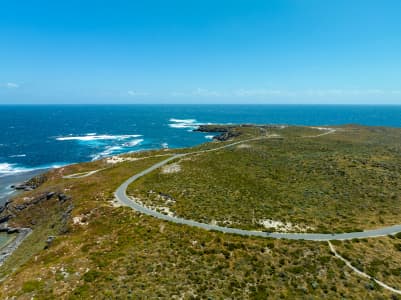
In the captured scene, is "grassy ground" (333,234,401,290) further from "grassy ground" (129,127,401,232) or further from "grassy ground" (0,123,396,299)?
"grassy ground" (129,127,401,232)

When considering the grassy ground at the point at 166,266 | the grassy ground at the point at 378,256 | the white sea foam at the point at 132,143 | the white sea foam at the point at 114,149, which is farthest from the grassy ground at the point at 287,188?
the white sea foam at the point at 132,143

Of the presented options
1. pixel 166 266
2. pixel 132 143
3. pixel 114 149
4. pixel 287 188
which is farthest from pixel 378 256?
pixel 132 143

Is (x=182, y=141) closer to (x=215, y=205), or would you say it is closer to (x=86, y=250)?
(x=215, y=205)

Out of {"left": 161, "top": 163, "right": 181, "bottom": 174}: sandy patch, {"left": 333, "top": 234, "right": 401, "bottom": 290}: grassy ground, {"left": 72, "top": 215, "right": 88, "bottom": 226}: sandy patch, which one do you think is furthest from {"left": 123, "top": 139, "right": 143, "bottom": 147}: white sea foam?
{"left": 333, "top": 234, "right": 401, "bottom": 290}: grassy ground

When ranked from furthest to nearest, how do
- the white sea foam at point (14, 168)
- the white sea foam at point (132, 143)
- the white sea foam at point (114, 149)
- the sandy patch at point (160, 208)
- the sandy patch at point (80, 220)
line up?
the white sea foam at point (132, 143) < the white sea foam at point (114, 149) < the white sea foam at point (14, 168) < the sandy patch at point (160, 208) < the sandy patch at point (80, 220)

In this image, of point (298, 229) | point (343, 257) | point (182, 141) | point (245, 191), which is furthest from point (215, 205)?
point (182, 141)

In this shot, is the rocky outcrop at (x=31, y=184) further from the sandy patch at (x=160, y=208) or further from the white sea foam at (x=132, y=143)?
the white sea foam at (x=132, y=143)
